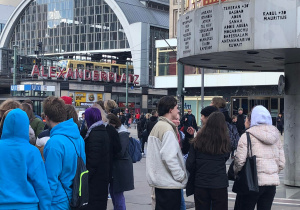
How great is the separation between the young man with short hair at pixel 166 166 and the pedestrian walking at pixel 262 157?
0.89 meters

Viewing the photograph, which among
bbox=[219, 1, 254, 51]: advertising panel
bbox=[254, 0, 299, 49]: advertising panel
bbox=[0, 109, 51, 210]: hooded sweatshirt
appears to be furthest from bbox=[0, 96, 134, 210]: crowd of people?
bbox=[254, 0, 299, 49]: advertising panel

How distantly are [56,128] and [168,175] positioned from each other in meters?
1.47

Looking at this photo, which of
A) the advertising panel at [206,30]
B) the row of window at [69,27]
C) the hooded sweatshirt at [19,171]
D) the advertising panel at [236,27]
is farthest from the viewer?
the row of window at [69,27]

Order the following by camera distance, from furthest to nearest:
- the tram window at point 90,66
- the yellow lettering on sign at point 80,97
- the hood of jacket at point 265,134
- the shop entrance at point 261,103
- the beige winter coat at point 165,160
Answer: the tram window at point 90,66 → the yellow lettering on sign at point 80,97 → the shop entrance at point 261,103 → the hood of jacket at point 265,134 → the beige winter coat at point 165,160

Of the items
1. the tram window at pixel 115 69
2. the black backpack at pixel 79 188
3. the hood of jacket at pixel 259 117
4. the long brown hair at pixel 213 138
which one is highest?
the tram window at pixel 115 69

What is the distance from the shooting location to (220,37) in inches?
374

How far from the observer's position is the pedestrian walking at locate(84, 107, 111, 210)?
591 centimetres

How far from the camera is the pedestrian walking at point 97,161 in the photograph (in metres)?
5.91

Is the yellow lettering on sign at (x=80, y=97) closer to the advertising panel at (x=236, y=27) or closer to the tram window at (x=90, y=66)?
the tram window at (x=90, y=66)

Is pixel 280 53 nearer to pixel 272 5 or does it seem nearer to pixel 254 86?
pixel 272 5

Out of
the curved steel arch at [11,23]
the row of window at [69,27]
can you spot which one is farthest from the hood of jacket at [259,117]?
the curved steel arch at [11,23]

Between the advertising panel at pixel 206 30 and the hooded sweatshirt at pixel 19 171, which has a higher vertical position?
the advertising panel at pixel 206 30

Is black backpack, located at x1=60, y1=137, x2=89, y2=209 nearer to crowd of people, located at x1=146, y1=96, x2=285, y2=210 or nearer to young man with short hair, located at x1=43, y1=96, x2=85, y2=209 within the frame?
young man with short hair, located at x1=43, y1=96, x2=85, y2=209

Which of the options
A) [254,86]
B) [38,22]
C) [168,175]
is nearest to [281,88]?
[168,175]
